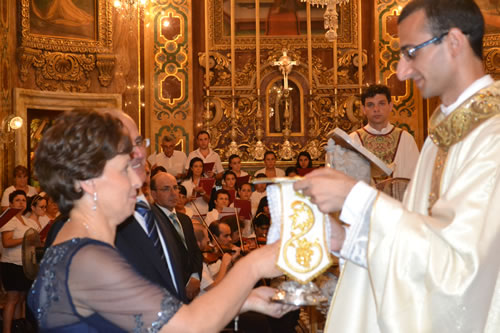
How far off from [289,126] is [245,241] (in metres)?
5.20

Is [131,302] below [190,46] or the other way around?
below

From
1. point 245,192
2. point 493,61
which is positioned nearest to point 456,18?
point 245,192

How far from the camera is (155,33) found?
12.5 meters

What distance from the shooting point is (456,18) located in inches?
95.5

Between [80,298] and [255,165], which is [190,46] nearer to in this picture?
[255,165]

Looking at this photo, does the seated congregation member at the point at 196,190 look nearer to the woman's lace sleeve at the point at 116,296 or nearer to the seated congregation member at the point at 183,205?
the seated congregation member at the point at 183,205

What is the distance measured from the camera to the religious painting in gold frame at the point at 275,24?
41.4 feet

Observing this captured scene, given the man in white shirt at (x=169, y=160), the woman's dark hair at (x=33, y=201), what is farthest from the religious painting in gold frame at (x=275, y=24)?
the woman's dark hair at (x=33, y=201)

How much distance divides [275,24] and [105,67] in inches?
136

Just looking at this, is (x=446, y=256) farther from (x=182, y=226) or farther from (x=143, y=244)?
(x=182, y=226)

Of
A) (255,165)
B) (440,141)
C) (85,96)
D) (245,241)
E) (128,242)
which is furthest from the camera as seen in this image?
(255,165)

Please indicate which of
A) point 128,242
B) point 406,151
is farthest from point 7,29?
point 128,242

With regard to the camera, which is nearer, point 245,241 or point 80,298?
point 80,298

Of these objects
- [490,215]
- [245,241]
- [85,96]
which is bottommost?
[245,241]
